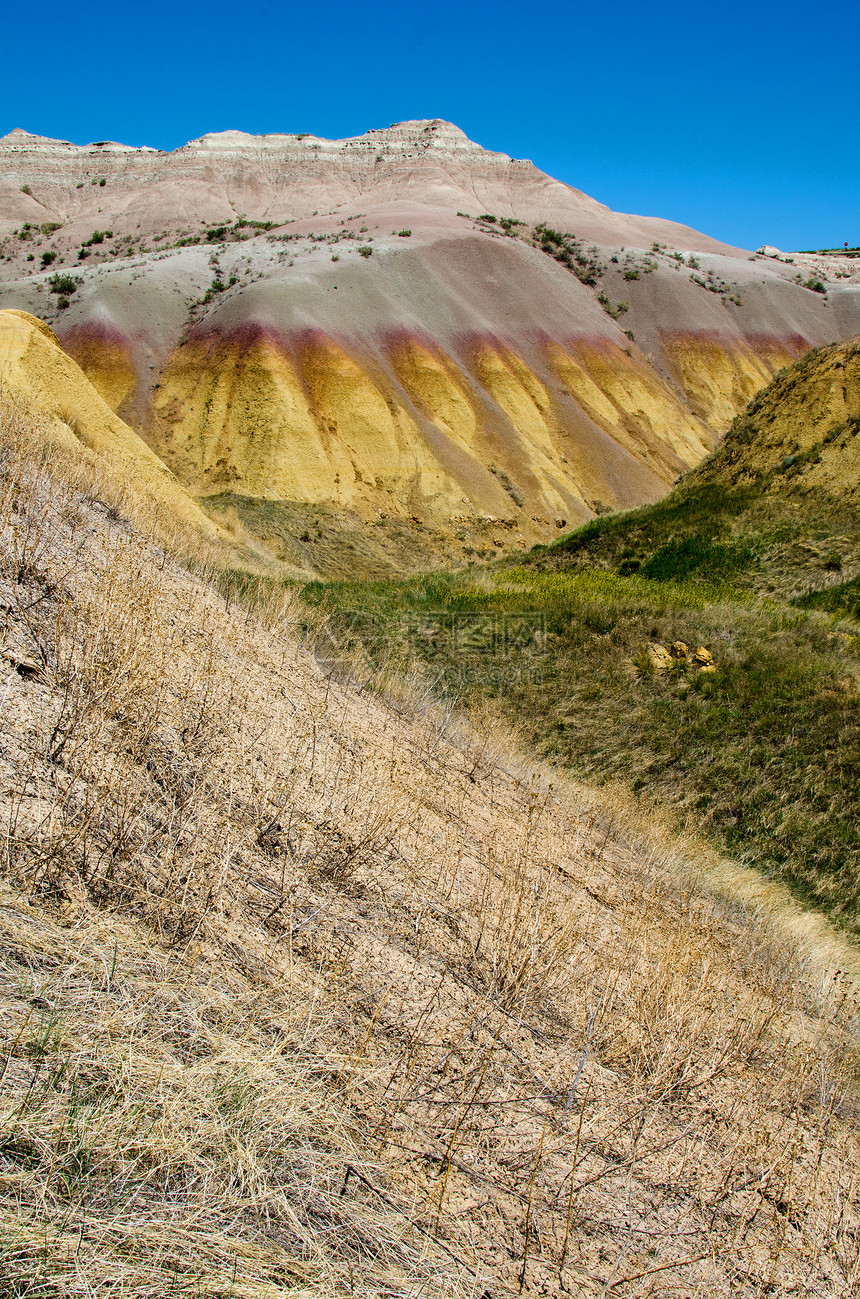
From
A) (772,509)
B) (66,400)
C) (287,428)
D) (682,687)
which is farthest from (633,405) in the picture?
(66,400)

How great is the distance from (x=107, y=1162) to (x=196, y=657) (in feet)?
13.9

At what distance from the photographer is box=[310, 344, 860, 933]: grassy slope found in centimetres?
988

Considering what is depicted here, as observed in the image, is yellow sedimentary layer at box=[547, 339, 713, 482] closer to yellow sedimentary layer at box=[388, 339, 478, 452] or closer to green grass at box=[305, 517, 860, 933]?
yellow sedimentary layer at box=[388, 339, 478, 452]

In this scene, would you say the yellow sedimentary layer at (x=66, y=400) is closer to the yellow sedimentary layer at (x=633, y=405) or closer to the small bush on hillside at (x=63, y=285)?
the small bush on hillside at (x=63, y=285)

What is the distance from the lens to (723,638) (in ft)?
43.0

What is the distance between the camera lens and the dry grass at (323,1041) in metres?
1.91

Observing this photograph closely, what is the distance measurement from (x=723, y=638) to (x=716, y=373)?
38.8 meters

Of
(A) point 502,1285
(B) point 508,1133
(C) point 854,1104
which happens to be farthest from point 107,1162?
(C) point 854,1104

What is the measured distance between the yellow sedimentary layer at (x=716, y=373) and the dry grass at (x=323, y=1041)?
44293 mm

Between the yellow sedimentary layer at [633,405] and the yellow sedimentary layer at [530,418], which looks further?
Result: the yellow sedimentary layer at [633,405]

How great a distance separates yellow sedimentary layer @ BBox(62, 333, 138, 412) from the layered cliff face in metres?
0.09

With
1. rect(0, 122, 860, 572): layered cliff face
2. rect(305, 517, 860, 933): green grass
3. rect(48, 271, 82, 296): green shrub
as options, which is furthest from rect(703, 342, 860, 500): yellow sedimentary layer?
rect(48, 271, 82, 296): green shrub

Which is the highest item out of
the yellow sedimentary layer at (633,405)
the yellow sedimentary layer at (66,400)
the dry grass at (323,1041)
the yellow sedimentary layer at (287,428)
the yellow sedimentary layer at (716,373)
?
the yellow sedimentary layer at (716,373)

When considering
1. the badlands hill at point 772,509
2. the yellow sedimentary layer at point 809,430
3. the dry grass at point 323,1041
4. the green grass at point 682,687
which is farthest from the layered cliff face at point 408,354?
the dry grass at point 323,1041
